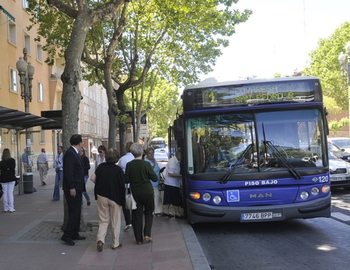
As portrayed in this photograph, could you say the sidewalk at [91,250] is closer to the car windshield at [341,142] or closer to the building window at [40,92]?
the car windshield at [341,142]

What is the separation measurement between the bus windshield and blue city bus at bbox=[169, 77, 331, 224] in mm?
18

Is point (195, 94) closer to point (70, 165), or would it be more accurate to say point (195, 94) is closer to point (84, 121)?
point (70, 165)

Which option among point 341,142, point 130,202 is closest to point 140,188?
point 130,202

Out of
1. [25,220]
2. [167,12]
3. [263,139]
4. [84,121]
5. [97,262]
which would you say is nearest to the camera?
[97,262]

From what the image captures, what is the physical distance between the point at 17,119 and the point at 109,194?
7527 mm

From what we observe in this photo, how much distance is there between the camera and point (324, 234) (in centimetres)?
816

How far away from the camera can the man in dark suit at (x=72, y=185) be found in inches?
285

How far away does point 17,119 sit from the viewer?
13375mm

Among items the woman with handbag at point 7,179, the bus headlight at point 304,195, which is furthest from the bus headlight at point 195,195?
the woman with handbag at point 7,179

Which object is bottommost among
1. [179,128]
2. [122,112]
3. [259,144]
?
[259,144]

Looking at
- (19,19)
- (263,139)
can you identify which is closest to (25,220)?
(263,139)

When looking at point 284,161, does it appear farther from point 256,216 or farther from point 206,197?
point 206,197

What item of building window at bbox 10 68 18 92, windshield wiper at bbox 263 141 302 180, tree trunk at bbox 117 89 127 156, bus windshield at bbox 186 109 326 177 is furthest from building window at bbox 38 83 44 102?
windshield wiper at bbox 263 141 302 180

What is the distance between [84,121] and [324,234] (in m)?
52.4
